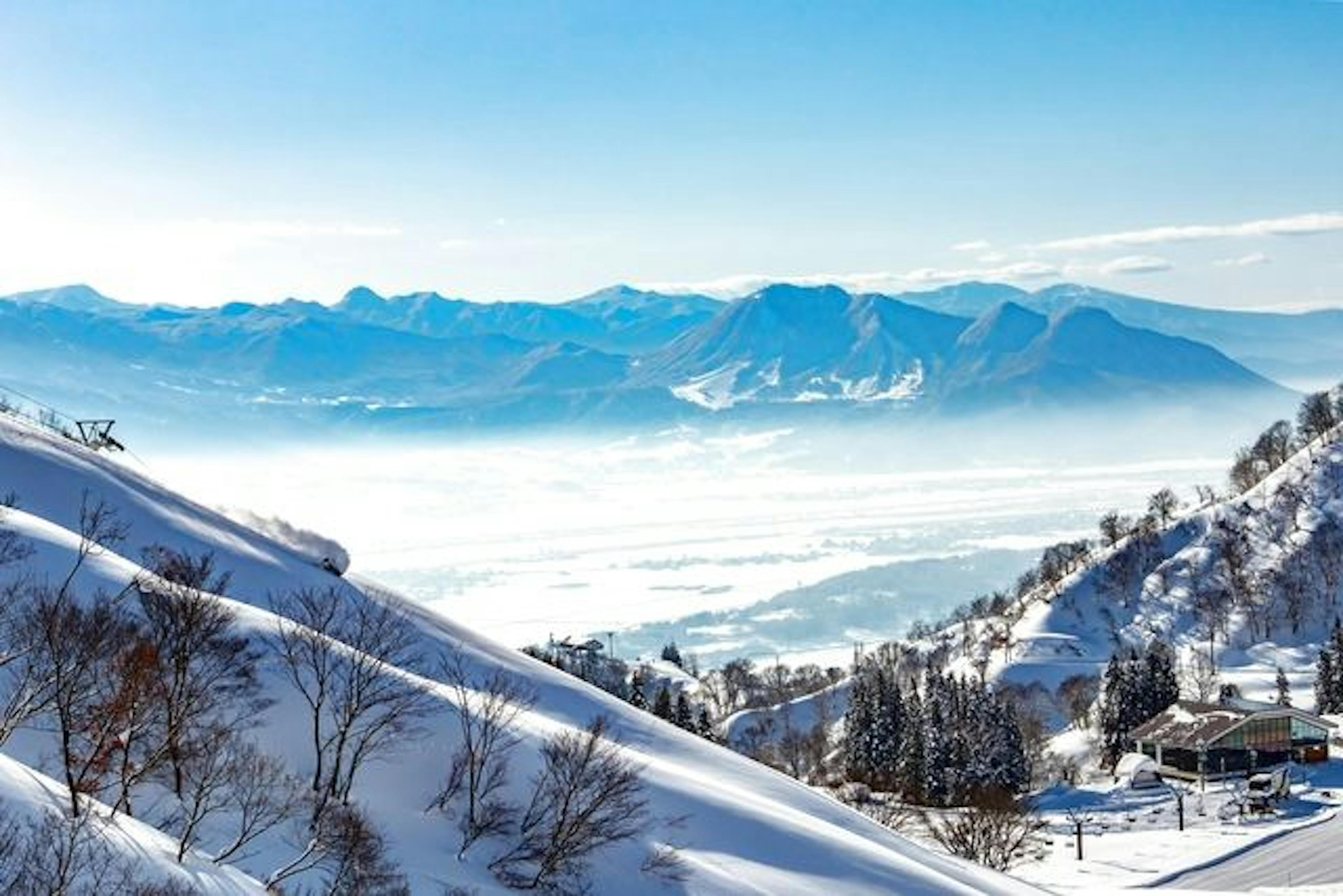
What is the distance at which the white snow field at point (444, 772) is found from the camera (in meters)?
28.2

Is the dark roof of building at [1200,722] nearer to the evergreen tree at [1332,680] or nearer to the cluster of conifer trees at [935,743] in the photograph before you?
the cluster of conifer trees at [935,743]

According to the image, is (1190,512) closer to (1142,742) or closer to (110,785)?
(1142,742)

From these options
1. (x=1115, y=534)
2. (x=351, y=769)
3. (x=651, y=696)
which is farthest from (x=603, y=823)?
(x=1115, y=534)

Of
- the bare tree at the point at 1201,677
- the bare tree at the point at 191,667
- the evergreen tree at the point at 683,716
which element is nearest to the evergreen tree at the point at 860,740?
the evergreen tree at the point at 683,716

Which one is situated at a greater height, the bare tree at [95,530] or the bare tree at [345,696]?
the bare tree at [95,530]

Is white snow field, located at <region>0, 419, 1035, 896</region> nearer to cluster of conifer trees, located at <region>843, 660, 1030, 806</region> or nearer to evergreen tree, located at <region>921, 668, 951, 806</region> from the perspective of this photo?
cluster of conifer trees, located at <region>843, 660, 1030, 806</region>

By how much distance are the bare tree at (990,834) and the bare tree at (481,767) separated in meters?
23.2

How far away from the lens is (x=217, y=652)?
102 feet

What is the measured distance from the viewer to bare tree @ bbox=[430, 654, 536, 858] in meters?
30.3

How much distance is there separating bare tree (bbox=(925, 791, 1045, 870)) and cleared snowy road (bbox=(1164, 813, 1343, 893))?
7.16m

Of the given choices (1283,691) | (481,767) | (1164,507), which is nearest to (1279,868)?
(481,767)

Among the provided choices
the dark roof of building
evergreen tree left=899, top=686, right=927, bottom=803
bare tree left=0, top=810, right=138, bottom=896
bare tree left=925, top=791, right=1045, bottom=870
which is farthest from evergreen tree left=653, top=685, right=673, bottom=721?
bare tree left=0, top=810, right=138, bottom=896

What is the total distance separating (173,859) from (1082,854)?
51025 millimetres

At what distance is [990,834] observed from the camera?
53875 mm
